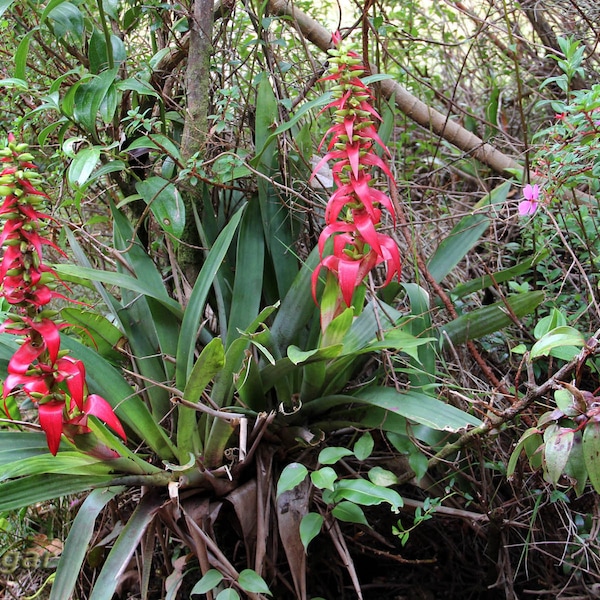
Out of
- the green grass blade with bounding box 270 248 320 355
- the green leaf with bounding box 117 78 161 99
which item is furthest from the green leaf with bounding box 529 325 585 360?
the green leaf with bounding box 117 78 161 99

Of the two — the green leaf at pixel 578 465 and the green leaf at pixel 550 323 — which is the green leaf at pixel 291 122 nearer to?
the green leaf at pixel 550 323

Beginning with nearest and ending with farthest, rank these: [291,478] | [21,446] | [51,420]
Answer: [51,420] < [291,478] < [21,446]

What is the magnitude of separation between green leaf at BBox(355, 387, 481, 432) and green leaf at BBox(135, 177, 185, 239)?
0.52m

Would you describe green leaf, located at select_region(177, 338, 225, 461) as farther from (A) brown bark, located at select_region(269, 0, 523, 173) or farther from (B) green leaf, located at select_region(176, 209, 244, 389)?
(A) brown bark, located at select_region(269, 0, 523, 173)

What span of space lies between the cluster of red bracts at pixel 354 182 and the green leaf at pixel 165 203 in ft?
1.33

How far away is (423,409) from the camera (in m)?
1.04

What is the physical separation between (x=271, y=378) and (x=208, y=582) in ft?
1.21

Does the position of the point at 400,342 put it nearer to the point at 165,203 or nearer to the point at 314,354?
the point at 314,354

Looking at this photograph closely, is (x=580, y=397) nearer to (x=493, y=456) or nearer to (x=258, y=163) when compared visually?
(x=493, y=456)

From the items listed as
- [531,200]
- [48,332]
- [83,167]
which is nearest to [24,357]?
[48,332]

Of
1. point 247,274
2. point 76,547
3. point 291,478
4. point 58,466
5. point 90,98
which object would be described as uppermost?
point 90,98

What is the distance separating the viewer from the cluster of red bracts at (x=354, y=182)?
919 mm

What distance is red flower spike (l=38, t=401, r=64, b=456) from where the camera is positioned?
33.4 inches

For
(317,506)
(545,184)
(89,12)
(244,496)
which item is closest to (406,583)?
(317,506)
